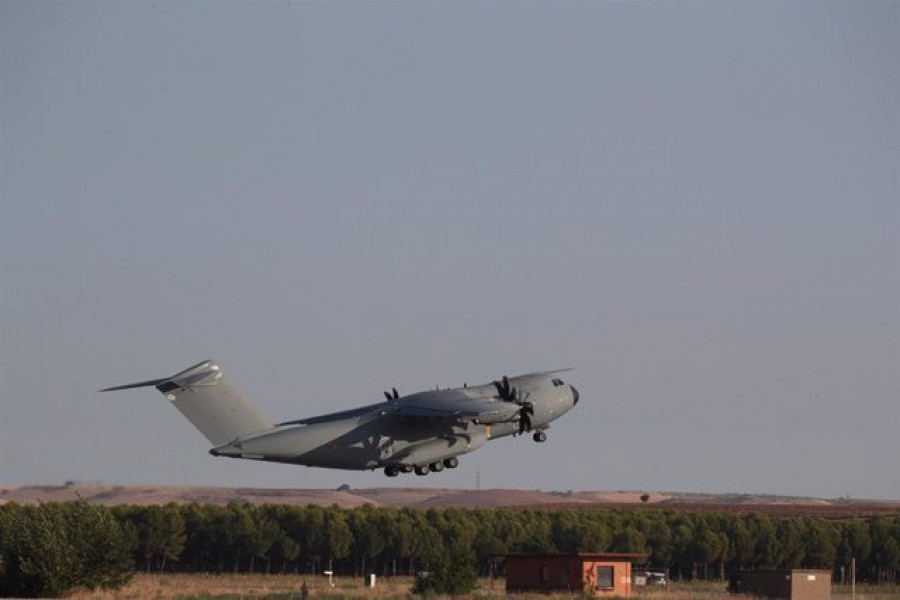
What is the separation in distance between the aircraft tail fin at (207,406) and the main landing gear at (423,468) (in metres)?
7.28

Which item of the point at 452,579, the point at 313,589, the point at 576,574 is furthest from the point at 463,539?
the point at 452,579

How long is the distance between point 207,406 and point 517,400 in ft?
46.4

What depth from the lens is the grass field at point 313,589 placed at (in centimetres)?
8375

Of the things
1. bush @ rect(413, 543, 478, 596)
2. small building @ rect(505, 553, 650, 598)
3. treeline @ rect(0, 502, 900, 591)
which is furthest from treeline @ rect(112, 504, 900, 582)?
bush @ rect(413, 543, 478, 596)

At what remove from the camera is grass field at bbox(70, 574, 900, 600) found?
83750mm

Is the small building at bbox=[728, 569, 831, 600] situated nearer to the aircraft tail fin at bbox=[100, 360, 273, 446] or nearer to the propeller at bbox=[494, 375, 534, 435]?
the propeller at bbox=[494, 375, 534, 435]

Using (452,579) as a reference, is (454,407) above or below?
above

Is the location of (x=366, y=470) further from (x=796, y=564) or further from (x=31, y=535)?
(x=796, y=564)

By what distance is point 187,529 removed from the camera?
11900cm

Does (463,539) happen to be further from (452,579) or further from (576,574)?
(452,579)

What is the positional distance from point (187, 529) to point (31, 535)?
3544 centimetres

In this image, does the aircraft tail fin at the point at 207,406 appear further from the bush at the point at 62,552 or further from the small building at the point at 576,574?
the small building at the point at 576,574

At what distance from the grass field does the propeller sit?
293 inches

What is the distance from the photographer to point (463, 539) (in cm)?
11850
